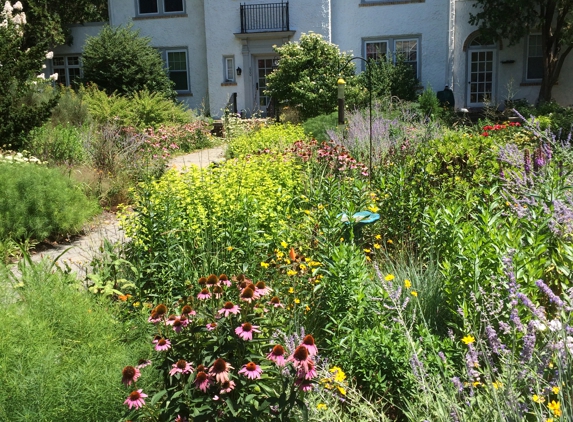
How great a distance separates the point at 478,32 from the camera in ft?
61.0

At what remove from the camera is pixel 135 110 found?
1462cm

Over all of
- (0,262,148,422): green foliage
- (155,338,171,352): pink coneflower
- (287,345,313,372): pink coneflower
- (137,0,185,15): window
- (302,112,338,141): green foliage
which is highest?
(137,0,185,15): window

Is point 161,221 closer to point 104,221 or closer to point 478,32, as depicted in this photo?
point 104,221

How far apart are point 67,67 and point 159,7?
4.46m

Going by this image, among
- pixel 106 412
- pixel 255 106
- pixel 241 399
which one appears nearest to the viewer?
pixel 241 399

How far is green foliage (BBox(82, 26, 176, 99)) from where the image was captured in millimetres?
17875

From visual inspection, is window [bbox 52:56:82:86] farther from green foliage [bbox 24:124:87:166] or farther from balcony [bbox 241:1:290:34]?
green foliage [bbox 24:124:87:166]

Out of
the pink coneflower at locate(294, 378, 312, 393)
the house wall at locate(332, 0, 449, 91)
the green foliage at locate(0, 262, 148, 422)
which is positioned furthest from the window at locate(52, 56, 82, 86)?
the pink coneflower at locate(294, 378, 312, 393)

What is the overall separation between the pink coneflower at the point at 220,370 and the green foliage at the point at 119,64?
1650 cm

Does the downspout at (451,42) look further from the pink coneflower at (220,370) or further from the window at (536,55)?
the pink coneflower at (220,370)

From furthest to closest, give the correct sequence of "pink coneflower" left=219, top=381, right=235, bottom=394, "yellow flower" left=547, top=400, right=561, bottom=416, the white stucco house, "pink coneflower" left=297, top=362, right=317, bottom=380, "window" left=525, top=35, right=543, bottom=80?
"window" left=525, top=35, right=543, bottom=80
the white stucco house
"pink coneflower" left=219, top=381, right=235, bottom=394
"pink coneflower" left=297, top=362, right=317, bottom=380
"yellow flower" left=547, top=400, right=561, bottom=416

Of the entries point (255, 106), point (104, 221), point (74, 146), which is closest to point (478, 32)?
point (255, 106)

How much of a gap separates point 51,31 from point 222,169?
1770 centimetres

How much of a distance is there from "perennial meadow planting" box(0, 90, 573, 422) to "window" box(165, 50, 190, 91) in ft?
52.0
